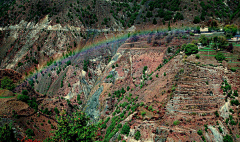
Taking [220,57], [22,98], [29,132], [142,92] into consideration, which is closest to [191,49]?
[220,57]

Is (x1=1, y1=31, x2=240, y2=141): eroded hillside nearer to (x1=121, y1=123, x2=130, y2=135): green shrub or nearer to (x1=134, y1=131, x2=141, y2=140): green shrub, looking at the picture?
(x1=134, y1=131, x2=141, y2=140): green shrub

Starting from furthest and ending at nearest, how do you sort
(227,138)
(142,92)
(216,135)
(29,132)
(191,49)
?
(29,132) < (142,92) < (191,49) < (216,135) < (227,138)

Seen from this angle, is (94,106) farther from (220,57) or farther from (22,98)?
(220,57)

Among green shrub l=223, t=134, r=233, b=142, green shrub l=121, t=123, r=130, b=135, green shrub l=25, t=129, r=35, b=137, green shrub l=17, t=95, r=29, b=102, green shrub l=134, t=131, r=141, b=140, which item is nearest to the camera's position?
green shrub l=223, t=134, r=233, b=142

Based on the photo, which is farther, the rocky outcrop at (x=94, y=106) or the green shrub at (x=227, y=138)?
the rocky outcrop at (x=94, y=106)

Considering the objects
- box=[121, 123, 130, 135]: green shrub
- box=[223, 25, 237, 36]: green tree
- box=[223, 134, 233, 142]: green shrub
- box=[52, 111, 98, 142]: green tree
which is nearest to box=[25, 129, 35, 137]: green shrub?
box=[52, 111, 98, 142]: green tree

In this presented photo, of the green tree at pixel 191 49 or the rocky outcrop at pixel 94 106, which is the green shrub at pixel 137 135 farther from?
the green tree at pixel 191 49

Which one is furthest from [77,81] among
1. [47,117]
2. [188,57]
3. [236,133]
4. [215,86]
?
[236,133]

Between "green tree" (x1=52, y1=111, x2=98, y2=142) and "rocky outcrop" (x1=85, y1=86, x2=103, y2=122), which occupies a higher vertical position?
"green tree" (x1=52, y1=111, x2=98, y2=142)

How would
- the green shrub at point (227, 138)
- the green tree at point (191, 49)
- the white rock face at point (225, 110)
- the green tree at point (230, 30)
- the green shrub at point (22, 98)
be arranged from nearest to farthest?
the green shrub at point (227, 138) < the white rock face at point (225, 110) < the green tree at point (191, 49) < the green tree at point (230, 30) < the green shrub at point (22, 98)

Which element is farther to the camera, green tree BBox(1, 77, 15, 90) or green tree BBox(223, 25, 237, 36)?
green tree BBox(1, 77, 15, 90)

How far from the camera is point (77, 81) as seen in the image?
55.7 m

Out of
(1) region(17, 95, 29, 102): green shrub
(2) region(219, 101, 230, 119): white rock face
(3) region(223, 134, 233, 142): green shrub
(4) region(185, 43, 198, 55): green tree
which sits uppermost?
(4) region(185, 43, 198, 55): green tree

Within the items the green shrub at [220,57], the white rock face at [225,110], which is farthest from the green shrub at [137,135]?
the green shrub at [220,57]
